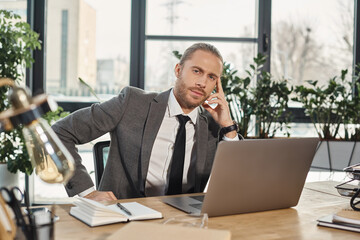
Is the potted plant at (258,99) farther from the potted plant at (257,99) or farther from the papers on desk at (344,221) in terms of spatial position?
the papers on desk at (344,221)

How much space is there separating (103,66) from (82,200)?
2.94m

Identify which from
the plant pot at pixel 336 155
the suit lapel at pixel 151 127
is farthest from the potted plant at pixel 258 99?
the suit lapel at pixel 151 127

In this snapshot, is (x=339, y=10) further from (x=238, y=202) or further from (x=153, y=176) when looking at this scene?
(x=238, y=202)

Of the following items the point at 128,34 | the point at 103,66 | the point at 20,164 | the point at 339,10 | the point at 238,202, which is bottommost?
the point at 20,164

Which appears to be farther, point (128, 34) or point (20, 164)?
point (128, 34)

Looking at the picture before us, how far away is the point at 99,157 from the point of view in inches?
78.3

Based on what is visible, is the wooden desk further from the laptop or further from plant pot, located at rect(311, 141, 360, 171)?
plant pot, located at rect(311, 141, 360, 171)

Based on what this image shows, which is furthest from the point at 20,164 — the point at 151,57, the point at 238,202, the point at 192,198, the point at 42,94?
the point at 42,94

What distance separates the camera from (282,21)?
4.16 metres

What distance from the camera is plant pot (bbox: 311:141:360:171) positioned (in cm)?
343

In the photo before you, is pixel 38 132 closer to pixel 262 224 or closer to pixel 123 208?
pixel 123 208

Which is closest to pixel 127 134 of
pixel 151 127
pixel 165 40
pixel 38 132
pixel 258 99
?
pixel 151 127

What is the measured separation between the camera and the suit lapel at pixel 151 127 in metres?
1.95

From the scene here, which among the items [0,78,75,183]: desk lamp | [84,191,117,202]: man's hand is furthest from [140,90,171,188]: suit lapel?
[0,78,75,183]: desk lamp
